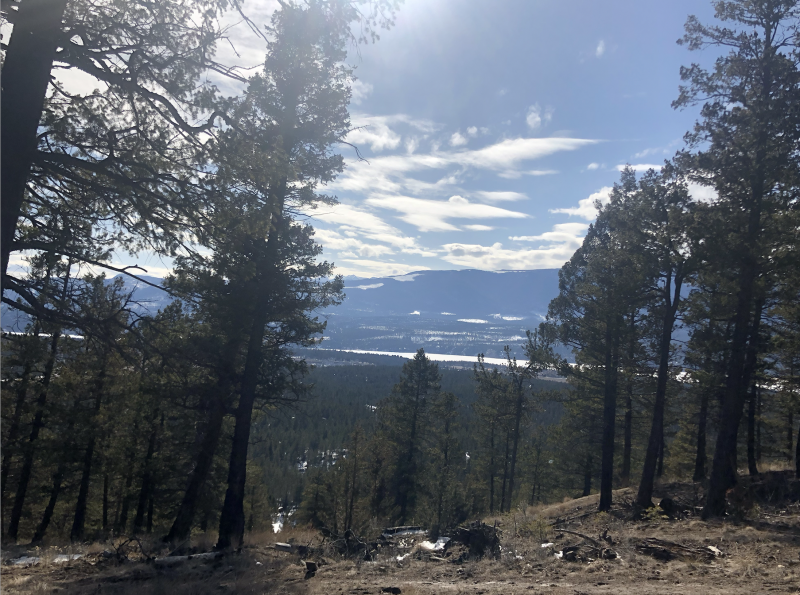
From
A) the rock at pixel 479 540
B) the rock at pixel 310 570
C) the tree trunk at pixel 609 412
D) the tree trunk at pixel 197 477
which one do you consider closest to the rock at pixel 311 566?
the rock at pixel 310 570

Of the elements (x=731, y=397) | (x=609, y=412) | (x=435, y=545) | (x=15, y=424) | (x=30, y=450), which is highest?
(x=731, y=397)

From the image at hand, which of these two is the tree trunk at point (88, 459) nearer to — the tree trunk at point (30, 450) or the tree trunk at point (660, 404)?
the tree trunk at point (30, 450)

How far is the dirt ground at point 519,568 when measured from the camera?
18.9 feet

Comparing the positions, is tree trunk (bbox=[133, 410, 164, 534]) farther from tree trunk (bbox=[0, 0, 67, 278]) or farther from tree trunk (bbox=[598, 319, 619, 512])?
tree trunk (bbox=[598, 319, 619, 512])

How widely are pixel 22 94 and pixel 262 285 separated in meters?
6.91

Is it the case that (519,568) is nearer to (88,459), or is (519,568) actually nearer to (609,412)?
(609,412)

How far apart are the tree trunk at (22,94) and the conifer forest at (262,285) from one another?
20 millimetres

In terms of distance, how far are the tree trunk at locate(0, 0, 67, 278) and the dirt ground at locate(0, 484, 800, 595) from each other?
18.3ft

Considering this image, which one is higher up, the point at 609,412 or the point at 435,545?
the point at 609,412

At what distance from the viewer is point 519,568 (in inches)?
267

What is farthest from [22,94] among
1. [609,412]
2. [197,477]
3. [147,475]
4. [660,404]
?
[147,475]

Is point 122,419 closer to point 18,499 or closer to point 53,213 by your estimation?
point 18,499

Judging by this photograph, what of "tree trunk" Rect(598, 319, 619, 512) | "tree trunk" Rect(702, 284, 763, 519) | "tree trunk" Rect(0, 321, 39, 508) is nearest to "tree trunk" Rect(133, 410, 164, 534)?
"tree trunk" Rect(0, 321, 39, 508)

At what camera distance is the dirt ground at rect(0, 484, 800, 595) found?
575cm
